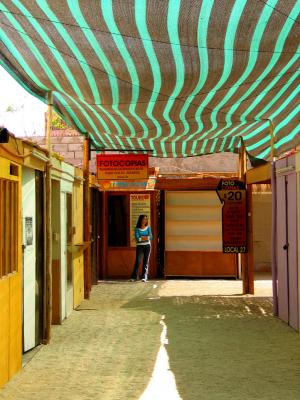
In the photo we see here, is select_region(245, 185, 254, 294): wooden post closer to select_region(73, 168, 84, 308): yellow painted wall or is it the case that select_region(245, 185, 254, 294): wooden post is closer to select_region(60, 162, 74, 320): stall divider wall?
select_region(73, 168, 84, 308): yellow painted wall

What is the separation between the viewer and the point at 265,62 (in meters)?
6.71

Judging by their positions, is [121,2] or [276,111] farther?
[276,111]

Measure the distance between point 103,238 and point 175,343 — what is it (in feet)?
28.5

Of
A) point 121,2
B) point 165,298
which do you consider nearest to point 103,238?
point 165,298

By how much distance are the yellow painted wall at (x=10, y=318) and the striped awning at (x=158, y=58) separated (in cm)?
116

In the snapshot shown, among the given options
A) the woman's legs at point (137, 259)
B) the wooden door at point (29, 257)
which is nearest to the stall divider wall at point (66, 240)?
the wooden door at point (29, 257)

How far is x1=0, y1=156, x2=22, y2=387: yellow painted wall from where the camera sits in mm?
6117

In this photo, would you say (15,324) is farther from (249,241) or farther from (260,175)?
(249,241)

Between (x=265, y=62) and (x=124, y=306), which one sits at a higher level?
(x=265, y=62)

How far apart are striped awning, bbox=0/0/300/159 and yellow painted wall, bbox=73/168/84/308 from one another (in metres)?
1.62

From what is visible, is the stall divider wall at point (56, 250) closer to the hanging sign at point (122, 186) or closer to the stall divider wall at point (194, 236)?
the hanging sign at point (122, 186)

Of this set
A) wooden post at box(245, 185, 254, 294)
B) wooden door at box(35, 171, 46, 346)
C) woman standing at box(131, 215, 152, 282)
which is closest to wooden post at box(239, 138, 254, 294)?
wooden post at box(245, 185, 254, 294)

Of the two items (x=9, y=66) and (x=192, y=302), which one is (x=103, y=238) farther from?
(x=9, y=66)

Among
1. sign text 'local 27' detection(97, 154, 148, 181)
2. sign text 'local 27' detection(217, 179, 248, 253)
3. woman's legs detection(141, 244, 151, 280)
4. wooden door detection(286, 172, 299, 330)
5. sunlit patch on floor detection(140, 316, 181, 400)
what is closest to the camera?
sunlit patch on floor detection(140, 316, 181, 400)
